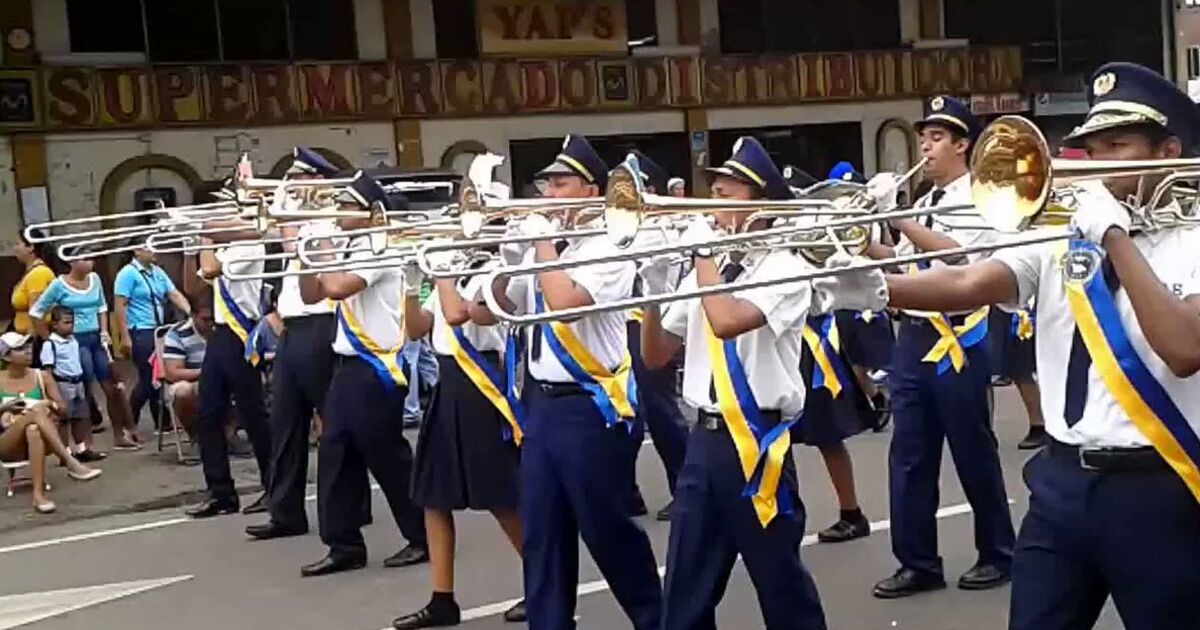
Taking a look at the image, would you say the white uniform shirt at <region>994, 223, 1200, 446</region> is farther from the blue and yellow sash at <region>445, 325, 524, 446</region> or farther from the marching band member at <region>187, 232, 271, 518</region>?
the marching band member at <region>187, 232, 271, 518</region>

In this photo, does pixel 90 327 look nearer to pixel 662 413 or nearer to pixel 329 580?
pixel 329 580

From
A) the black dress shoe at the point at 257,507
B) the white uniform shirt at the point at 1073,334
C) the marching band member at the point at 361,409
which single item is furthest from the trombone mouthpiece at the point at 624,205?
the black dress shoe at the point at 257,507

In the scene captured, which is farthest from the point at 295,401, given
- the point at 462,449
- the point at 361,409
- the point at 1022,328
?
the point at 1022,328

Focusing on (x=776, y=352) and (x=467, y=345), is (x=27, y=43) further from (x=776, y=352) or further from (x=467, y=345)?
(x=776, y=352)

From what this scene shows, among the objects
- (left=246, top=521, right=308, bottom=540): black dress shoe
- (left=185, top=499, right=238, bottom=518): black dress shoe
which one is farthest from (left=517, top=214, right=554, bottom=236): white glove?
(left=185, top=499, right=238, bottom=518): black dress shoe

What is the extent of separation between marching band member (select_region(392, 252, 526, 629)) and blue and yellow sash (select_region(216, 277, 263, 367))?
2.44 metres

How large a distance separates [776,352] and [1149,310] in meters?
1.53

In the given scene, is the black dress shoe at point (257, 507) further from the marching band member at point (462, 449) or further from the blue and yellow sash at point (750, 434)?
the blue and yellow sash at point (750, 434)

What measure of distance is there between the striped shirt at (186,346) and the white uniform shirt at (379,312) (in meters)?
4.05

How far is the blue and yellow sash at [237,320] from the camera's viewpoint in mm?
8133

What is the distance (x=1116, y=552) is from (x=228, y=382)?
595 centimetres

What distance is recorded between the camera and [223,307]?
26.8ft

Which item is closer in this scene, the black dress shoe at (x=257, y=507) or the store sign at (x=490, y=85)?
the black dress shoe at (x=257, y=507)

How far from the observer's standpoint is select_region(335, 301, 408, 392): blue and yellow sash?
21.9 ft
